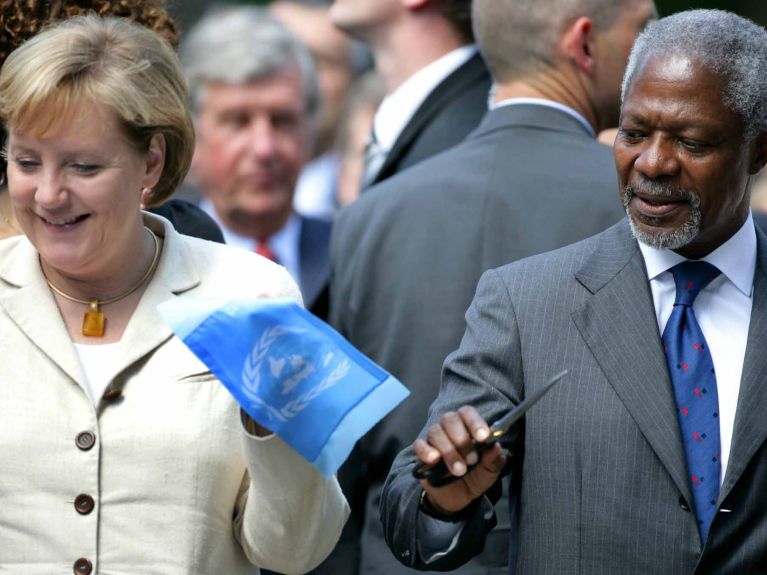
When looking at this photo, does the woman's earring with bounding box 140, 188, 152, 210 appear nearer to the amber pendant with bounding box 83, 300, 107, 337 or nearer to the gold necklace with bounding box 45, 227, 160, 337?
the gold necklace with bounding box 45, 227, 160, 337

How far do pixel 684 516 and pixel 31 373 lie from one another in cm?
144

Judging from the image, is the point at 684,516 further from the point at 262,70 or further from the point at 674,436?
the point at 262,70

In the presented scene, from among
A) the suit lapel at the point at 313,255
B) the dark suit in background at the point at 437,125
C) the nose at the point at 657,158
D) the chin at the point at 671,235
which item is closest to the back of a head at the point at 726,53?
the nose at the point at 657,158

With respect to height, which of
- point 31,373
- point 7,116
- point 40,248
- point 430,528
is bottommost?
point 430,528

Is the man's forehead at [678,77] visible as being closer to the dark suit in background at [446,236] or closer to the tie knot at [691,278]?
the tie knot at [691,278]

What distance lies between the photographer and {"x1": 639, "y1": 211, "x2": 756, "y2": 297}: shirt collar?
3.92 meters

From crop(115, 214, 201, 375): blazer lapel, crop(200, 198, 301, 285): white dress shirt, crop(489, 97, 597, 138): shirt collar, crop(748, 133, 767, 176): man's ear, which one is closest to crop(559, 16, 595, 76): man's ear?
crop(489, 97, 597, 138): shirt collar

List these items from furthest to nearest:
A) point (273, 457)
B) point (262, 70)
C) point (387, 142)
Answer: point (262, 70) → point (387, 142) → point (273, 457)

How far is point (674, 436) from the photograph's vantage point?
3713mm

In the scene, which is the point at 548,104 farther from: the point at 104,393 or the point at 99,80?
the point at 104,393

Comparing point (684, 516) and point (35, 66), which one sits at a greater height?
point (35, 66)

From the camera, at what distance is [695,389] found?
379 centimetres

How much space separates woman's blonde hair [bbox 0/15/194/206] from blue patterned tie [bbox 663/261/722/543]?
121 cm

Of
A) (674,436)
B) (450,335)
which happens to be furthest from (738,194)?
(450,335)
